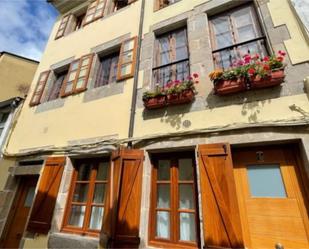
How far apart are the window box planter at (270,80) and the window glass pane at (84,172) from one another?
3681 mm

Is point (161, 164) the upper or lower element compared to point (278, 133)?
lower

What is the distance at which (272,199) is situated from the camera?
2660mm

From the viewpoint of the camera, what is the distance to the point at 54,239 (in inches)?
144

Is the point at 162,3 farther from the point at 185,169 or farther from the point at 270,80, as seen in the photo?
the point at 185,169

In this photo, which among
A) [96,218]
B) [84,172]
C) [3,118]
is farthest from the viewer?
[3,118]

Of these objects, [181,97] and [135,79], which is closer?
[181,97]

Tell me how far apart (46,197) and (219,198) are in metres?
3.54

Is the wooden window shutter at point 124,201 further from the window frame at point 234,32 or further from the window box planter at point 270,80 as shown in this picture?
the window frame at point 234,32

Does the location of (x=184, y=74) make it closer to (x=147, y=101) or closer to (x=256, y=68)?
(x=147, y=101)

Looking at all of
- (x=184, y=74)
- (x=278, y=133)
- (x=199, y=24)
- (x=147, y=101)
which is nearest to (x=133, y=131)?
(x=147, y=101)

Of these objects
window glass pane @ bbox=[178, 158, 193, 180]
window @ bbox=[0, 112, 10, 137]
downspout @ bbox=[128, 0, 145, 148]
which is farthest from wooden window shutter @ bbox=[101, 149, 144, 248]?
window @ bbox=[0, 112, 10, 137]

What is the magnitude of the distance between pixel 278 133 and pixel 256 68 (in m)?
1.06

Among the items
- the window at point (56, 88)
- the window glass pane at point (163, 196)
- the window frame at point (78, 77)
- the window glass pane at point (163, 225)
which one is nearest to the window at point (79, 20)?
the window at point (56, 88)

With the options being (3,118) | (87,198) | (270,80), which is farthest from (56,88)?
(270,80)
